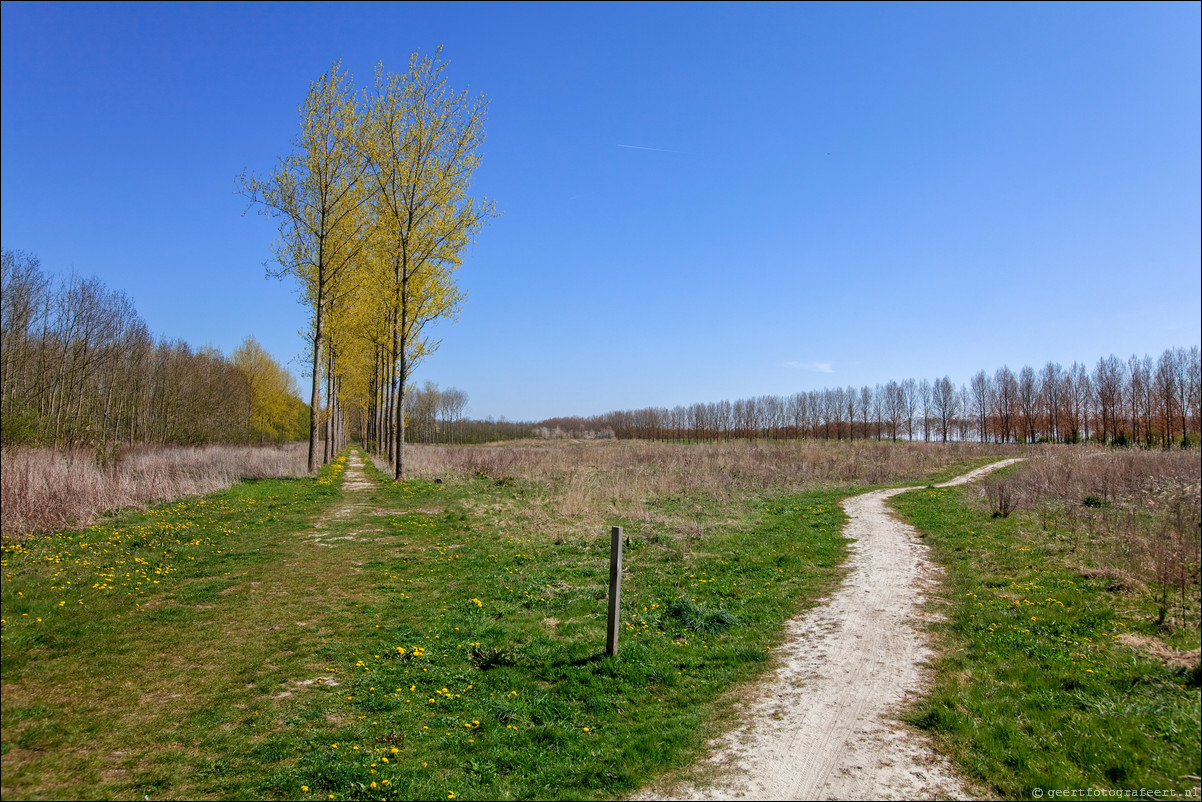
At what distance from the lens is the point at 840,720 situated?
521 cm

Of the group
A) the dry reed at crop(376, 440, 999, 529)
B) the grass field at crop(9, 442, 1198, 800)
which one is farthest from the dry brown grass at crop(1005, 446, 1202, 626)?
the dry reed at crop(376, 440, 999, 529)

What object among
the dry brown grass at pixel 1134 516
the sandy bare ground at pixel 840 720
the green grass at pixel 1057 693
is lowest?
the sandy bare ground at pixel 840 720

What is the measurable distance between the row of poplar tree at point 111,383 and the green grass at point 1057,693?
2030 centimetres

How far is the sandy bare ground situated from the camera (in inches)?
164

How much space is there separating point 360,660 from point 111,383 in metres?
37.5

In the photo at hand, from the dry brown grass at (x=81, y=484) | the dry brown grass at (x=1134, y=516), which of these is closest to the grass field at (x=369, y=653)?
the dry brown grass at (x=81, y=484)

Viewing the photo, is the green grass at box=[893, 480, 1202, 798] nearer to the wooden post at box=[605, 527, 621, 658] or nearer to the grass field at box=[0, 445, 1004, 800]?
the grass field at box=[0, 445, 1004, 800]

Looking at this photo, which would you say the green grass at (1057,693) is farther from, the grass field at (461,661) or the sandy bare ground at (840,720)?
the sandy bare ground at (840,720)

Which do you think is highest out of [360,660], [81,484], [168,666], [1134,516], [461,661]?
[81,484]

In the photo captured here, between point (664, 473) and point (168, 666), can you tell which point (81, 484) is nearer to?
point (168, 666)

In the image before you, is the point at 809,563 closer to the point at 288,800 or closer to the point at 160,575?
the point at 288,800

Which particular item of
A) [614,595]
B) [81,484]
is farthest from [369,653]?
[81,484]

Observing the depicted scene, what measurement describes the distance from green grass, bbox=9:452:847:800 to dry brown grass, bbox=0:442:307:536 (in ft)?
2.42

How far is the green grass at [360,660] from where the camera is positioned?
13.5 feet
